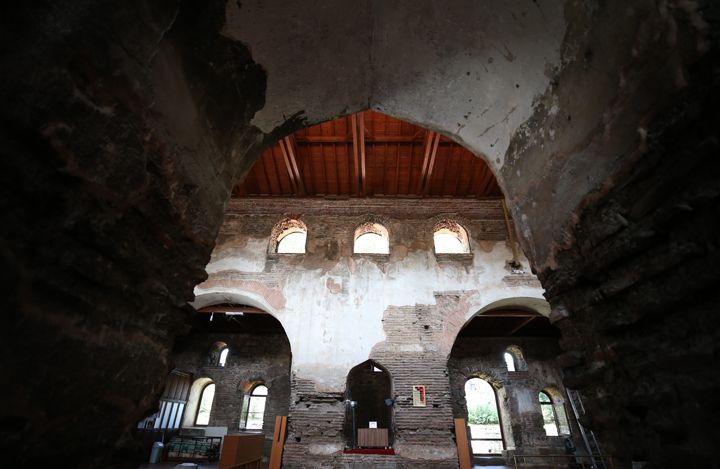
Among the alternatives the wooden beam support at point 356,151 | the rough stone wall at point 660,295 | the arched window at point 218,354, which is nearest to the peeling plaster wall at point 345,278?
the wooden beam support at point 356,151

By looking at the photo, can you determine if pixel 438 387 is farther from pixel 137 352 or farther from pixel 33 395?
pixel 33 395

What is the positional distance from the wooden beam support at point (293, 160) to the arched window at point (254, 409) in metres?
7.08

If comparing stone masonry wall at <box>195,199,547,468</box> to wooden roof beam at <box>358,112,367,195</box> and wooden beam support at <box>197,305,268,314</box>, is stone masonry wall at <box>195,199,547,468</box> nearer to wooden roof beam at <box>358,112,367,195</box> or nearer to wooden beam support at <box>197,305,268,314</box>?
wooden beam support at <box>197,305,268,314</box>

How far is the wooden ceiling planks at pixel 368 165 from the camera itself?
8.79 m

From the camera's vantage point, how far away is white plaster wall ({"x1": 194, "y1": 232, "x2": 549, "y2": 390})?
27.2 feet

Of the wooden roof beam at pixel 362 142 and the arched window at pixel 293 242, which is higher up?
the wooden roof beam at pixel 362 142

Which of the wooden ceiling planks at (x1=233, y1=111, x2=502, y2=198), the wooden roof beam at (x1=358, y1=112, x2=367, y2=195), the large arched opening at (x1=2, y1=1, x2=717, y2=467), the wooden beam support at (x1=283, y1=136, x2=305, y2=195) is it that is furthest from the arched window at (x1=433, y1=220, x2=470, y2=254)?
the large arched opening at (x1=2, y1=1, x2=717, y2=467)

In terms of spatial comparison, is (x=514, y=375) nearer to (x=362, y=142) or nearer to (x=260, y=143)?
(x=362, y=142)

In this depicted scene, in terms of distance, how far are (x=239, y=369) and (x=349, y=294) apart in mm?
5687

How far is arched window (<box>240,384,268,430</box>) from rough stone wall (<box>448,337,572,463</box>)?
6355 millimetres

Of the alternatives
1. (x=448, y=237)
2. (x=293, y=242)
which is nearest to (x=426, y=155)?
(x=448, y=237)

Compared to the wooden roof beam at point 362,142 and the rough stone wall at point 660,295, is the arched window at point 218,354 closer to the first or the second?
the wooden roof beam at point 362,142

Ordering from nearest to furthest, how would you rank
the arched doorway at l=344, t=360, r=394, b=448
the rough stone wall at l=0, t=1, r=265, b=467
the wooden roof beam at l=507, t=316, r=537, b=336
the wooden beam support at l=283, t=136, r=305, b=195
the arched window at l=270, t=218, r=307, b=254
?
the rough stone wall at l=0, t=1, r=265, b=467 → the wooden beam support at l=283, t=136, r=305, b=195 → the arched window at l=270, t=218, r=307, b=254 → the wooden roof beam at l=507, t=316, r=537, b=336 → the arched doorway at l=344, t=360, r=394, b=448

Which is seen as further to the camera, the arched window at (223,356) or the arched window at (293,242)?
the arched window at (223,356)
